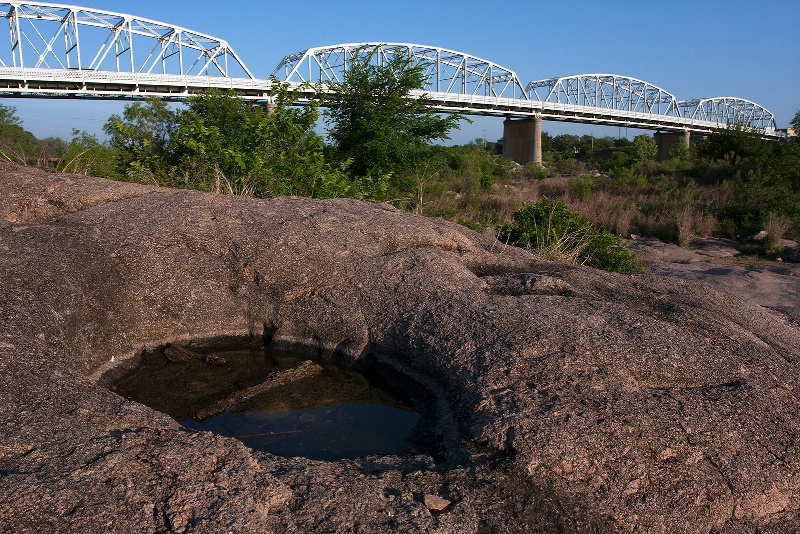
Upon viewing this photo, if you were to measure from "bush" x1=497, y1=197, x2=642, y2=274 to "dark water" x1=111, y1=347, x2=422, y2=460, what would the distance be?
12.6 ft

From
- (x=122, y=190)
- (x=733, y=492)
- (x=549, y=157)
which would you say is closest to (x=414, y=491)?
(x=733, y=492)

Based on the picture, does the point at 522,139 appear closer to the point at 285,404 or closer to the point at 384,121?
the point at 384,121

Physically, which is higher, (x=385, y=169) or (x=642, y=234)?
(x=385, y=169)

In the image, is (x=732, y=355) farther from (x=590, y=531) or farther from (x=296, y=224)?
(x=296, y=224)

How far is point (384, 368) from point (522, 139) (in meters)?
56.5

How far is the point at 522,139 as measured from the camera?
190 feet

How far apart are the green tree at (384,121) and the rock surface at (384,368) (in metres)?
6.06

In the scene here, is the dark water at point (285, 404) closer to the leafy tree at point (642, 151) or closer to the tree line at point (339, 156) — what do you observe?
the tree line at point (339, 156)

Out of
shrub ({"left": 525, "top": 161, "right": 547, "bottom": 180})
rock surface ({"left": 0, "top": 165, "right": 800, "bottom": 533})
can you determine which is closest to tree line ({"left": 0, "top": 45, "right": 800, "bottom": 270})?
rock surface ({"left": 0, "top": 165, "right": 800, "bottom": 533})

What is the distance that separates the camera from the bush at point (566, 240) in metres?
7.77

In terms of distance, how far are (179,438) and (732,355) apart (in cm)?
286

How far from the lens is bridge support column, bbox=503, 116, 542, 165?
55959 millimetres

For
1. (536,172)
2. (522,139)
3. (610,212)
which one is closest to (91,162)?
(610,212)

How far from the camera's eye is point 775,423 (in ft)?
9.57
